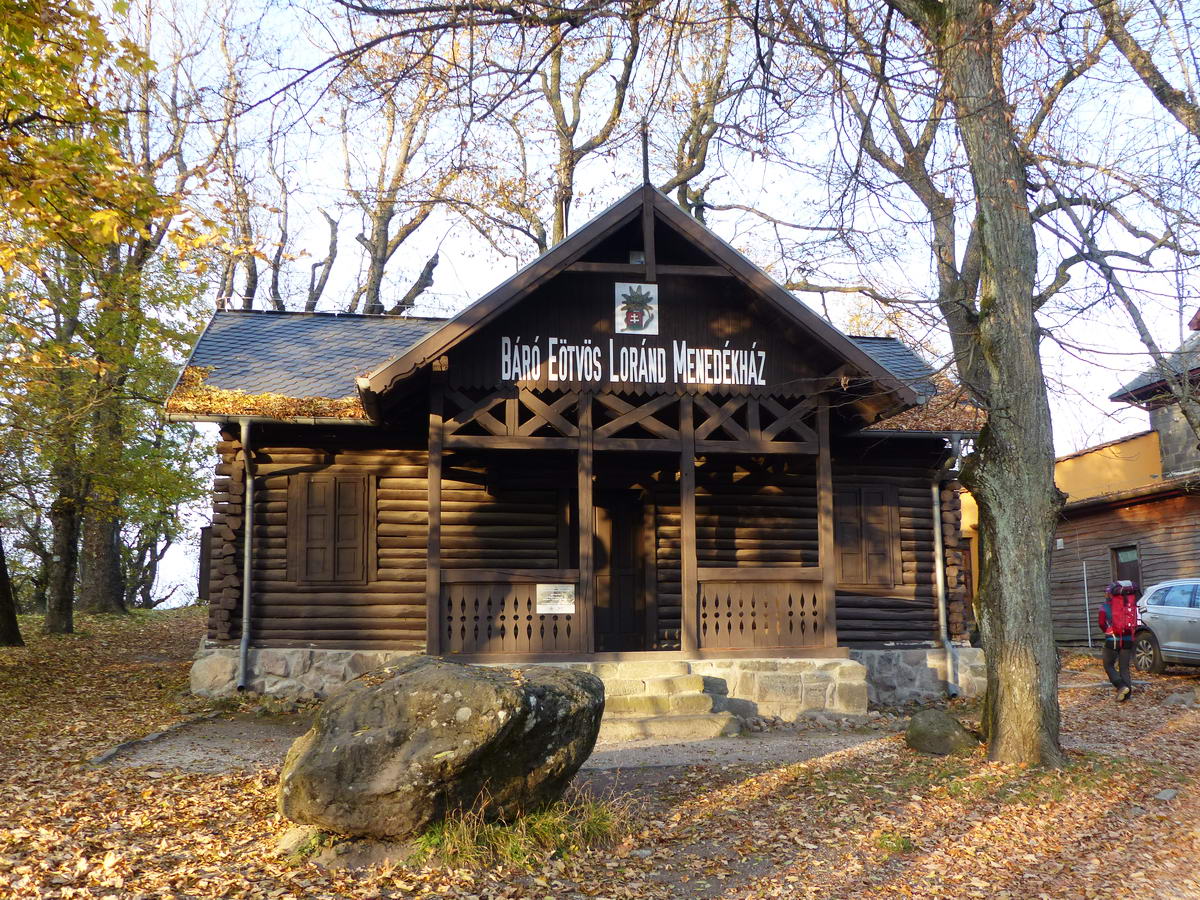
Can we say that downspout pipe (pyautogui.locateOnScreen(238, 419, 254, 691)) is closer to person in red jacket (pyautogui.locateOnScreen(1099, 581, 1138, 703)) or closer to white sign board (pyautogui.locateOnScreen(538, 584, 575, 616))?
white sign board (pyautogui.locateOnScreen(538, 584, 575, 616))

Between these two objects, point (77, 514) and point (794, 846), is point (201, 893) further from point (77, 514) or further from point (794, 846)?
point (77, 514)

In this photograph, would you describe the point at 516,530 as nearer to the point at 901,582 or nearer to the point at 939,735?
the point at 901,582

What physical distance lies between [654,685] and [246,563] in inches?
225

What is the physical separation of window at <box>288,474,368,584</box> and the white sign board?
297 centimetres

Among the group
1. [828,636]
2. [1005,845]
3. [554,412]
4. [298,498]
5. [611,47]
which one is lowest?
[1005,845]

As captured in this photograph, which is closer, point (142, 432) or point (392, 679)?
point (392, 679)

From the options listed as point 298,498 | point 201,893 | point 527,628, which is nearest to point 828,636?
point 527,628

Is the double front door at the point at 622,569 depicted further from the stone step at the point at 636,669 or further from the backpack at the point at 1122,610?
the backpack at the point at 1122,610

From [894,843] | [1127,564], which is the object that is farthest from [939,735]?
[1127,564]

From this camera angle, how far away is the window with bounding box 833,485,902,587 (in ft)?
51.1

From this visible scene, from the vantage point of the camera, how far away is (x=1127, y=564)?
25.4 meters

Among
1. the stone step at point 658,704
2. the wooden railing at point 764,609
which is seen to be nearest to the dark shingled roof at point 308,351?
the wooden railing at point 764,609

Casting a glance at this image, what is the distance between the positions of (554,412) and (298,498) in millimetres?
3977

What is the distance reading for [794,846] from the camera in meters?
7.66
